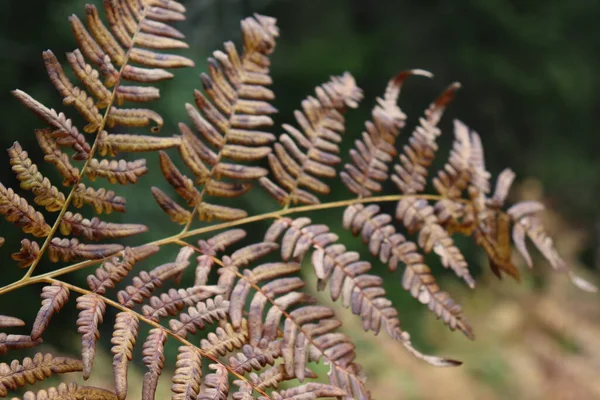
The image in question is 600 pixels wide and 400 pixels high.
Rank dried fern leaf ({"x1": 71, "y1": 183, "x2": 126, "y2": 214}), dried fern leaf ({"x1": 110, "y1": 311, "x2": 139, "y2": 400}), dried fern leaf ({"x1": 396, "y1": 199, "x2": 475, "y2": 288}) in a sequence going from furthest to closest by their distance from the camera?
dried fern leaf ({"x1": 396, "y1": 199, "x2": 475, "y2": 288}) < dried fern leaf ({"x1": 71, "y1": 183, "x2": 126, "y2": 214}) < dried fern leaf ({"x1": 110, "y1": 311, "x2": 139, "y2": 400})

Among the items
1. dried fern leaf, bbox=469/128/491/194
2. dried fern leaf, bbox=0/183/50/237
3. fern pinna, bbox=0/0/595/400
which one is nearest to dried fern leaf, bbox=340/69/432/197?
fern pinna, bbox=0/0/595/400

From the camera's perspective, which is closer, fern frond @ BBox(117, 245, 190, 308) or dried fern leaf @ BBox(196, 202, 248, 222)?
fern frond @ BBox(117, 245, 190, 308)

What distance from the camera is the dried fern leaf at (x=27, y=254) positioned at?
1.73 feet

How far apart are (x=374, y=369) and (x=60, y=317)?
1.67 meters

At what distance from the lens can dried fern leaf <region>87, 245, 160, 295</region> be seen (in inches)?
20.9

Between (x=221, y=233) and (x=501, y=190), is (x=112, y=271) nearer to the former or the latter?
(x=221, y=233)

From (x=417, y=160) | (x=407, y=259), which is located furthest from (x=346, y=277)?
(x=417, y=160)

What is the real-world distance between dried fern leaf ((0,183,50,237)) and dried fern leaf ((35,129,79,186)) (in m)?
0.04

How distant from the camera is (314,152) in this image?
687 mm

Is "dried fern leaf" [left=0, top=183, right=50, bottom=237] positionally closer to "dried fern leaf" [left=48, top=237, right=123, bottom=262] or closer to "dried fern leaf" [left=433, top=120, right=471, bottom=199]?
"dried fern leaf" [left=48, top=237, right=123, bottom=262]

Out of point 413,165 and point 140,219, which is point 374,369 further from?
point 413,165

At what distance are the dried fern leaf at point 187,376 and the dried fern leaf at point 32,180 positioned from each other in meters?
0.17

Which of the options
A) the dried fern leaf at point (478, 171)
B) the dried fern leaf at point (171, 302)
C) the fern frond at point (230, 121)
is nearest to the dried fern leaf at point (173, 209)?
the fern frond at point (230, 121)

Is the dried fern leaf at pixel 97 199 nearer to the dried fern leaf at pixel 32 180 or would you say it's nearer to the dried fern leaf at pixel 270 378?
the dried fern leaf at pixel 32 180
